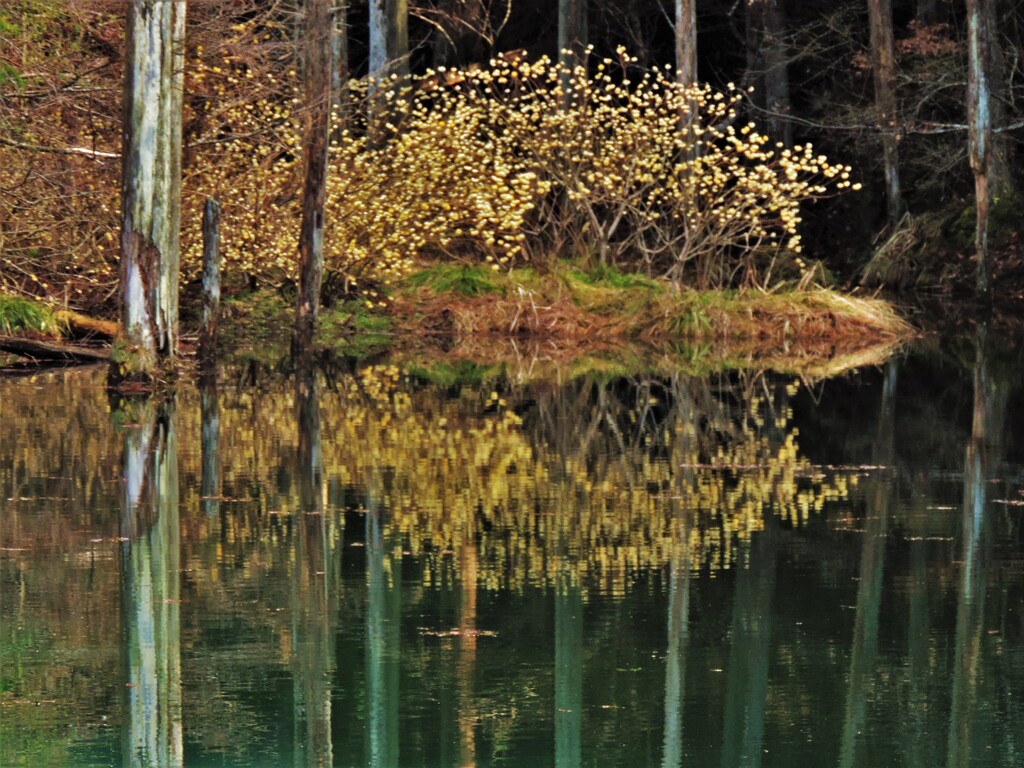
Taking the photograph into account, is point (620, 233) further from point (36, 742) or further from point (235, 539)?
point (36, 742)

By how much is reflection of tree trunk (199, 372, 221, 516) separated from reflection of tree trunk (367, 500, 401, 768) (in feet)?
4.05

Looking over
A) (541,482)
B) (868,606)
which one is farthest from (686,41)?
(868,606)

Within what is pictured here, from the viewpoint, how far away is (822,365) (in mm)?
22000

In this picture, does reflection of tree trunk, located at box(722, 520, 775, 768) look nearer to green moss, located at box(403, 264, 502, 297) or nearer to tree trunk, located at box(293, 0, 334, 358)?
tree trunk, located at box(293, 0, 334, 358)

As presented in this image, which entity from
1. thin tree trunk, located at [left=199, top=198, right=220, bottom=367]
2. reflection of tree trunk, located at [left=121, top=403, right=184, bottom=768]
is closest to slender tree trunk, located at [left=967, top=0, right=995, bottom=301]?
thin tree trunk, located at [left=199, top=198, right=220, bottom=367]

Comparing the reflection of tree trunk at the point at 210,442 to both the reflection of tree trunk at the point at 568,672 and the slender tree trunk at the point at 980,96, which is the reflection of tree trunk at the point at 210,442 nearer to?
the reflection of tree trunk at the point at 568,672

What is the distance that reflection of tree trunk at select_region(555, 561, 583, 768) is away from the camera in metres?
5.71

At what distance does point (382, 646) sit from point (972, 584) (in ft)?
9.21

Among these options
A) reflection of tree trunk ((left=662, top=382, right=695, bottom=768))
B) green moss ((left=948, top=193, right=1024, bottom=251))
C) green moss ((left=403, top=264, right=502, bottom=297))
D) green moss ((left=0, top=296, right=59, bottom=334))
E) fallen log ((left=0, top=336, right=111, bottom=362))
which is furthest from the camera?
green moss ((left=948, top=193, right=1024, bottom=251))

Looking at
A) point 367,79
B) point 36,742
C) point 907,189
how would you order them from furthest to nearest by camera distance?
point 907,189 → point 367,79 → point 36,742

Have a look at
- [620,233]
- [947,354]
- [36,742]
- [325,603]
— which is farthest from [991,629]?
[620,233]

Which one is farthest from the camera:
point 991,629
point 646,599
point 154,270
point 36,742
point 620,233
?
point 620,233

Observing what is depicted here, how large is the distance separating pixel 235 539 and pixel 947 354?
1597 centimetres

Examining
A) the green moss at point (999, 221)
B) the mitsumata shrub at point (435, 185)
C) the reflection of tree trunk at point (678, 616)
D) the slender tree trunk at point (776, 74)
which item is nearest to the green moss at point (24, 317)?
the mitsumata shrub at point (435, 185)
